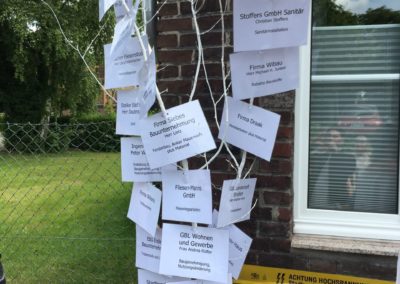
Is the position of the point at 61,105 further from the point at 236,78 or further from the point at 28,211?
the point at 236,78

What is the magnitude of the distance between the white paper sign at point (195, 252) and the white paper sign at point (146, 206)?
102 mm

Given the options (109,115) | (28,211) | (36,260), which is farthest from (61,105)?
(36,260)

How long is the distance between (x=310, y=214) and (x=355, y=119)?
0.54m

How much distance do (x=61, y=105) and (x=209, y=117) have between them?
14.7 metres

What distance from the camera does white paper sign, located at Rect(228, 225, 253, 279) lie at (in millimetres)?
1917

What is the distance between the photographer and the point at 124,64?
1.84 m

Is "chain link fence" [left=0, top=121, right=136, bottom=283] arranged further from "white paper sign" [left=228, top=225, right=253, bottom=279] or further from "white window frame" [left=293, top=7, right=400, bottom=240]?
"white paper sign" [left=228, top=225, right=253, bottom=279]

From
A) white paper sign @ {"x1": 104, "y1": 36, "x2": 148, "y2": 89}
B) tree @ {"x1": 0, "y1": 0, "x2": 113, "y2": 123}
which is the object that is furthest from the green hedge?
white paper sign @ {"x1": 104, "y1": 36, "x2": 148, "y2": 89}

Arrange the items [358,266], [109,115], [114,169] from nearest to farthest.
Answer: [358,266] → [114,169] → [109,115]

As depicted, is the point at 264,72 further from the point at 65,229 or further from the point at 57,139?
the point at 57,139

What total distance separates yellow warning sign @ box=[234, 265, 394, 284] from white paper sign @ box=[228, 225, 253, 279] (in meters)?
0.47

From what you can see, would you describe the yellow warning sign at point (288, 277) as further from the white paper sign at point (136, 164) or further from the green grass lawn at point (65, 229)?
the green grass lawn at point (65, 229)

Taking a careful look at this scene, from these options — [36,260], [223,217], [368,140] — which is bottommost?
[36,260]

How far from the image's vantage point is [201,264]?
1783mm
